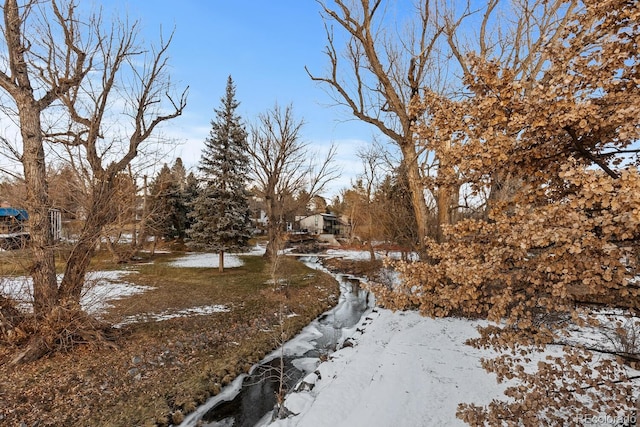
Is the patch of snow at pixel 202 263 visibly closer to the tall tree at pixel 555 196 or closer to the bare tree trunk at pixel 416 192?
the bare tree trunk at pixel 416 192

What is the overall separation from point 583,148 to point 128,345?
7702 millimetres

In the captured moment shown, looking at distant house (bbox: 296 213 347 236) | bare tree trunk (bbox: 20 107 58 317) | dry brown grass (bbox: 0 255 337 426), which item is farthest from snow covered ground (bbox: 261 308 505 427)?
distant house (bbox: 296 213 347 236)

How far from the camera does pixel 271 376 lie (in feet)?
18.7

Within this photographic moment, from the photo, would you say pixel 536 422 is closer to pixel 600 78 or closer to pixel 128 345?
pixel 600 78

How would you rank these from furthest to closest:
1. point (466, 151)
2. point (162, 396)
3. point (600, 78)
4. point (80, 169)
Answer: point (80, 169) < point (162, 396) < point (466, 151) < point (600, 78)

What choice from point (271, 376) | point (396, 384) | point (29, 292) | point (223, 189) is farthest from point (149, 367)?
point (223, 189)

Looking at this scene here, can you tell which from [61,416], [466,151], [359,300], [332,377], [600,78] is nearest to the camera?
[600,78]

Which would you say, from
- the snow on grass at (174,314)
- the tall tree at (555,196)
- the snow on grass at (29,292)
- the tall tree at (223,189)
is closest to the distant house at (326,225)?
the tall tree at (223,189)

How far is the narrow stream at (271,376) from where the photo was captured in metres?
4.87

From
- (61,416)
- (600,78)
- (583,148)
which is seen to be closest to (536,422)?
(583,148)

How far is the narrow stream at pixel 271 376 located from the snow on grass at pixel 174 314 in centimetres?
270

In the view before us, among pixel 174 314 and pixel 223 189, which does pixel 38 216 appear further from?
pixel 223 189

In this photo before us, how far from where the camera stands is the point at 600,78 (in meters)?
2.05

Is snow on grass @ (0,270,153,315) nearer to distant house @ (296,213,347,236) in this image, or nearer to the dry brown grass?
the dry brown grass
